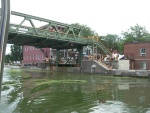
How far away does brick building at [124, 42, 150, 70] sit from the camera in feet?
128

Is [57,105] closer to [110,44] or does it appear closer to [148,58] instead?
[148,58]

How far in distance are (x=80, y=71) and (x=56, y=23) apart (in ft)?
33.0

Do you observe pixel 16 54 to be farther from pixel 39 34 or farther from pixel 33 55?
pixel 39 34

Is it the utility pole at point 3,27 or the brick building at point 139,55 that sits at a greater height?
the brick building at point 139,55

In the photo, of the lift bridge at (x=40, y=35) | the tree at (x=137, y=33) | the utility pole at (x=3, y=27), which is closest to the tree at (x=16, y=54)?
the tree at (x=137, y=33)

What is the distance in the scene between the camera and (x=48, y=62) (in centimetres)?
5903

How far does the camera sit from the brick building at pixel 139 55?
3903cm

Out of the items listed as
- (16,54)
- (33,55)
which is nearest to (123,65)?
(33,55)

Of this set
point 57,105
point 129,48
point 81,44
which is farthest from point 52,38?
point 57,105

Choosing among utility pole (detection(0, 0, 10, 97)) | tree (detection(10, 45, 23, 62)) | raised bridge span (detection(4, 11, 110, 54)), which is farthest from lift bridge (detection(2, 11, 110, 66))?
tree (detection(10, 45, 23, 62))

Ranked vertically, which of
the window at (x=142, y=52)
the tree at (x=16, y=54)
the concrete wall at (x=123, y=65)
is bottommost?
the concrete wall at (x=123, y=65)

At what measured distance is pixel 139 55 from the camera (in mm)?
40031

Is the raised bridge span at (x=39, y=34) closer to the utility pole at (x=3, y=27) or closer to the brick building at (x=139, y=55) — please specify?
the brick building at (x=139, y=55)

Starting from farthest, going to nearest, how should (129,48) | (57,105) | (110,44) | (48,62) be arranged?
1. (110,44)
2. (48,62)
3. (129,48)
4. (57,105)
